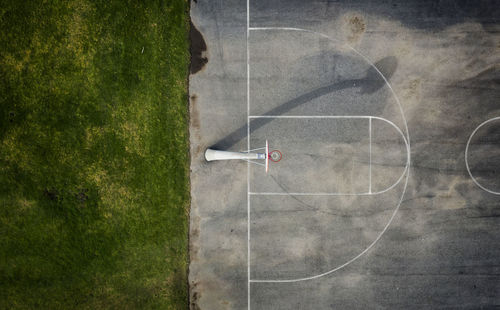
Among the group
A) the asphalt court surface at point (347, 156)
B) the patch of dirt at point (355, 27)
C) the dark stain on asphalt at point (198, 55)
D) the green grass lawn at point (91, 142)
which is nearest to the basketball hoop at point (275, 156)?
the asphalt court surface at point (347, 156)

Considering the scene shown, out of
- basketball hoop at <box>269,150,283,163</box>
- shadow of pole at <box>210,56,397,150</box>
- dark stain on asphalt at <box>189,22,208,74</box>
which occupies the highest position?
dark stain on asphalt at <box>189,22,208,74</box>

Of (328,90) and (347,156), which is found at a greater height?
(328,90)

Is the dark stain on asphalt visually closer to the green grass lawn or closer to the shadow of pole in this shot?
the green grass lawn

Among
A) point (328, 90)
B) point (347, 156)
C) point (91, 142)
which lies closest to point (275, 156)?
point (347, 156)

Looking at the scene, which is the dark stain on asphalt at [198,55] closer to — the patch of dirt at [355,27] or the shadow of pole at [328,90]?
the shadow of pole at [328,90]

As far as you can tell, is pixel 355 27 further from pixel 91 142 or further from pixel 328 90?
pixel 91 142

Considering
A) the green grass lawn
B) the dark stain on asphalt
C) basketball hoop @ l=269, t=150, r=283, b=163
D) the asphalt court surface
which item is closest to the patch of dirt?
the asphalt court surface
